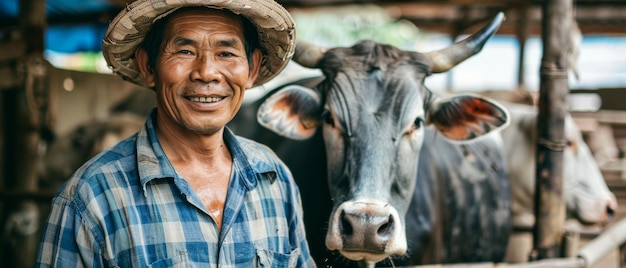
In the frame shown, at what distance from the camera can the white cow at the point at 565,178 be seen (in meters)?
4.59

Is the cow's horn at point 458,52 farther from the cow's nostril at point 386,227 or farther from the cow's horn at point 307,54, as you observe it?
the cow's nostril at point 386,227

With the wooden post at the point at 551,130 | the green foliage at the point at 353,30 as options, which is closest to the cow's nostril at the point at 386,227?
the wooden post at the point at 551,130

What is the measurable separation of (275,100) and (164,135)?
1211 millimetres

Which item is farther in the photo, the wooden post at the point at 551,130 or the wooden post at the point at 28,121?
the wooden post at the point at 28,121

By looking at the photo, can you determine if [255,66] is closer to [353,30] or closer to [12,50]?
[12,50]

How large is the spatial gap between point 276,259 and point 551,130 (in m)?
1.90

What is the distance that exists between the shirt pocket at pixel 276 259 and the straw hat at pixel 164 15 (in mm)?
704

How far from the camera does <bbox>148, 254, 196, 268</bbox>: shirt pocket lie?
1.78 m

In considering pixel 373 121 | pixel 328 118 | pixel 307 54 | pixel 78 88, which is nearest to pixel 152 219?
pixel 373 121

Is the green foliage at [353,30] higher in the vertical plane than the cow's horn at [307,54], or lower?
higher

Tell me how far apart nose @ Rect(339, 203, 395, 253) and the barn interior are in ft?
5.14

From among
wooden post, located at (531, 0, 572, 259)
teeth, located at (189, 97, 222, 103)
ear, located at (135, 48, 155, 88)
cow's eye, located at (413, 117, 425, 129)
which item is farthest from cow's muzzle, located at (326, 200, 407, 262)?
wooden post, located at (531, 0, 572, 259)

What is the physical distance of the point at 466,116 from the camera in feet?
10.8

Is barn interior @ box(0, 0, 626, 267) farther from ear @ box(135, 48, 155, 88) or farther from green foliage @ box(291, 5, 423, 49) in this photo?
green foliage @ box(291, 5, 423, 49)
